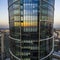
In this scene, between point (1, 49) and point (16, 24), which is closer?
point (16, 24)

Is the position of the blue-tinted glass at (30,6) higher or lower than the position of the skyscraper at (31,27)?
higher

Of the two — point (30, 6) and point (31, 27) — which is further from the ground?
point (30, 6)

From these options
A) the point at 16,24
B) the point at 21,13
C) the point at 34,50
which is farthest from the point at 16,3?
the point at 34,50

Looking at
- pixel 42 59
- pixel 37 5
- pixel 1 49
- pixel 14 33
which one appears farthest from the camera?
pixel 1 49

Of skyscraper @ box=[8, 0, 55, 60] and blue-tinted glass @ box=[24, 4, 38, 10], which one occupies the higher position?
blue-tinted glass @ box=[24, 4, 38, 10]

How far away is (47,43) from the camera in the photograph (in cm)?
2614

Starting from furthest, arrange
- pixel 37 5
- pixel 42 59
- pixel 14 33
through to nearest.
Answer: pixel 14 33 → pixel 42 59 → pixel 37 5

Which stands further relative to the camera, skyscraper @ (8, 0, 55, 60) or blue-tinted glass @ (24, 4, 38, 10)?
skyscraper @ (8, 0, 55, 60)

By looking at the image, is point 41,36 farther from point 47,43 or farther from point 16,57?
point 16,57

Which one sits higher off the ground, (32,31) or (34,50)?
→ (32,31)

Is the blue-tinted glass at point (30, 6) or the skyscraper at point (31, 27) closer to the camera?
the blue-tinted glass at point (30, 6)

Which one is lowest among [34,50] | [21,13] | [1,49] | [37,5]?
[1,49]

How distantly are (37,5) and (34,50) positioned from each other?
10390 mm

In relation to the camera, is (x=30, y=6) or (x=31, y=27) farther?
(x=31, y=27)
